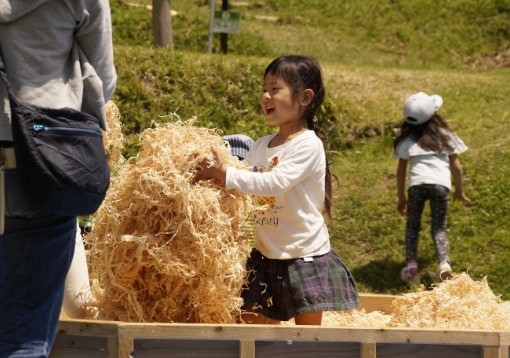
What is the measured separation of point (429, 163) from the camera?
23.1 feet

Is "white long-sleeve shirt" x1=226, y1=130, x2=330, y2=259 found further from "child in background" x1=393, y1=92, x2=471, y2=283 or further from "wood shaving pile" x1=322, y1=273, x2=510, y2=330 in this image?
"child in background" x1=393, y1=92, x2=471, y2=283

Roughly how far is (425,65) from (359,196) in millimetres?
8691

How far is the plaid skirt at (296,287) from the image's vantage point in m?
3.93

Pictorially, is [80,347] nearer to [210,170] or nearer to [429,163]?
[210,170]

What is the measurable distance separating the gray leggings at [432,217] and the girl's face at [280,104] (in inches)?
123

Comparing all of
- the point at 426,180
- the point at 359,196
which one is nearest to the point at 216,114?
the point at 359,196

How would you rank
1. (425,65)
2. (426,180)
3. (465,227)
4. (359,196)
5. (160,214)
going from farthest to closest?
(425,65), (359,196), (465,227), (426,180), (160,214)

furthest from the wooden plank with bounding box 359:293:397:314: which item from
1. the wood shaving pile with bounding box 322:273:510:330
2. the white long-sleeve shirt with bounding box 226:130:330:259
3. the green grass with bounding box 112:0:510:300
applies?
the green grass with bounding box 112:0:510:300

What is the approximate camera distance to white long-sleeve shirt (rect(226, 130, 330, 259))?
13.0 feet

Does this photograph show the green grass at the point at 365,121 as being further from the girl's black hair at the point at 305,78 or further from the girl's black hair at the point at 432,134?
the girl's black hair at the point at 305,78

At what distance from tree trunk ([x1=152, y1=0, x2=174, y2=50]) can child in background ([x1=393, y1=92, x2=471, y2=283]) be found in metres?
5.72

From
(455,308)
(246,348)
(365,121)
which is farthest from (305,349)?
(365,121)

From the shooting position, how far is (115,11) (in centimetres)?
1664

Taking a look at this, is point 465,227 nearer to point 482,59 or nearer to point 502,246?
point 502,246
